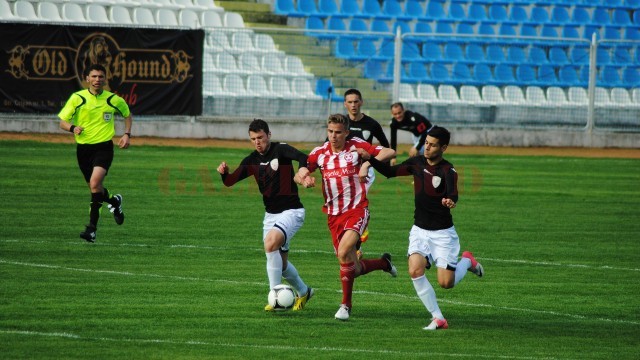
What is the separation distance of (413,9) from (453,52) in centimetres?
298

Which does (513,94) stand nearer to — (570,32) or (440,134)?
(570,32)

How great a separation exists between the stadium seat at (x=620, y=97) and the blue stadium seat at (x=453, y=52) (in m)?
4.73

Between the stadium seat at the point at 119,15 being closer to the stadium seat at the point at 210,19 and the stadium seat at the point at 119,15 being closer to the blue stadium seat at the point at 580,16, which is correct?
the stadium seat at the point at 210,19

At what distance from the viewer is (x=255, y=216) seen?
18188 mm

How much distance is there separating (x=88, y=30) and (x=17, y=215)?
10846 mm

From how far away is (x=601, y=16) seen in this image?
37.6 m

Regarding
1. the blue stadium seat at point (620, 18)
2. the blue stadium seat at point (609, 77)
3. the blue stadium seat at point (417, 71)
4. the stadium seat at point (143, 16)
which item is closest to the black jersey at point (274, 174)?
the stadium seat at point (143, 16)

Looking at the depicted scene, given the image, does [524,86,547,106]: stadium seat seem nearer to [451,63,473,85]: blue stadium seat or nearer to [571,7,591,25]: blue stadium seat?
[451,63,473,85]: blue stadium seat

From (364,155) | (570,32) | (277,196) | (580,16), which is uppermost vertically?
(580,16)

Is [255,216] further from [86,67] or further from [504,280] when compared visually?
[86,67]

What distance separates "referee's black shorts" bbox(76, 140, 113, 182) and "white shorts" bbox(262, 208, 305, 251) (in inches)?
205

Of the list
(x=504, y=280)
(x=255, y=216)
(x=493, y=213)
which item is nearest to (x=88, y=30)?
(x=255, y=216)

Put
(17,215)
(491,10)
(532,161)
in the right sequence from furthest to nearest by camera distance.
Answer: (491,10)
(532,161)
(17,215)

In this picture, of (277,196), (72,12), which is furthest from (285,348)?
(72,12)
